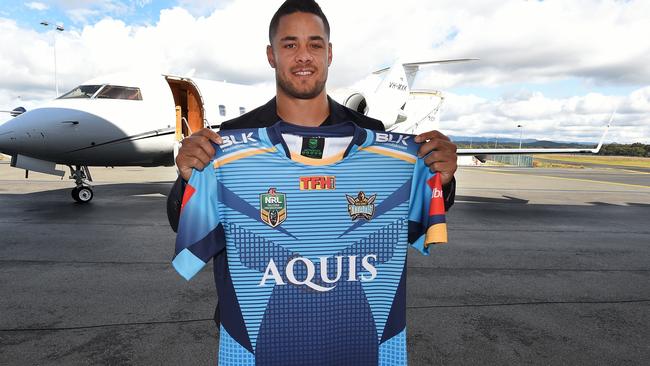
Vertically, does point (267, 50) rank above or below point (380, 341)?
above

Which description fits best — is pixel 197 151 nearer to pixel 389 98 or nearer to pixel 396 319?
pixel 396 319

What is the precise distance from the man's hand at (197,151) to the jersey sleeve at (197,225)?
10 cm

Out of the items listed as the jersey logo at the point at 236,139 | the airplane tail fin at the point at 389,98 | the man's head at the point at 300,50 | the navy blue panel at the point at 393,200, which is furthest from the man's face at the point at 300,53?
the airplane tail fin at the point at 389,98

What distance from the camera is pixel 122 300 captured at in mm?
4734

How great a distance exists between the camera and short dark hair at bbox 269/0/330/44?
2236 mm

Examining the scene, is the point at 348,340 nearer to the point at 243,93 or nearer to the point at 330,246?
the point at 330,246

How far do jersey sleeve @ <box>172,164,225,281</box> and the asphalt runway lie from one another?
68.7 inches

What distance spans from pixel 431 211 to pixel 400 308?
1.83 feet

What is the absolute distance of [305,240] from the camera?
2.21 m

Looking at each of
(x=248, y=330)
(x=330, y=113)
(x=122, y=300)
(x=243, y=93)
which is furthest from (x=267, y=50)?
(x=243, y=93)

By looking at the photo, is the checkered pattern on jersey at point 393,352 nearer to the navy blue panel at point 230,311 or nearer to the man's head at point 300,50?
the navy blue panel at point 230,311

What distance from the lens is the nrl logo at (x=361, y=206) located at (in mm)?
2268

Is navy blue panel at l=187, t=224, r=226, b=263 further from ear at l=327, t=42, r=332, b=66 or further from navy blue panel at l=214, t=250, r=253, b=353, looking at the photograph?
ear at l=327, t=42, r=332, b=66

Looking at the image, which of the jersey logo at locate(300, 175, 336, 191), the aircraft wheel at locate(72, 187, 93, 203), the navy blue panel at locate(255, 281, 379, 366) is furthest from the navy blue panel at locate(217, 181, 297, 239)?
the aircraft wheel at locate(72, 187, 93, 203)
